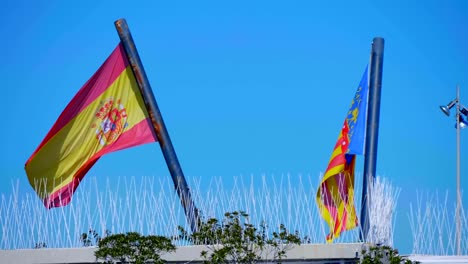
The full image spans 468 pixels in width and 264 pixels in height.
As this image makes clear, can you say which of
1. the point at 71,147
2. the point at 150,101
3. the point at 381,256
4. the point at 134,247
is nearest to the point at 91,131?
the point at 71,147

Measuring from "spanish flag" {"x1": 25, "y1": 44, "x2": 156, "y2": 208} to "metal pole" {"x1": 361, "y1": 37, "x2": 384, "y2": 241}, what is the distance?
596 centimetres

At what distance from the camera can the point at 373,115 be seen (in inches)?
1293

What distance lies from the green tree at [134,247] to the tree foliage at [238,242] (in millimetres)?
1066

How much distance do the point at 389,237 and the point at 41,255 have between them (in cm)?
878

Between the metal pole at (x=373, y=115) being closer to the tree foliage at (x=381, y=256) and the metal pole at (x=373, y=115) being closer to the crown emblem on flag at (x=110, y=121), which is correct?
the tree foliage at (x=381, y=256)

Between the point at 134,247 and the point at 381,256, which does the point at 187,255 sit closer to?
the point at 134,247

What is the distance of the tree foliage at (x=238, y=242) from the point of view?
28.8m

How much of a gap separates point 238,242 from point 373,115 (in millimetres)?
6260

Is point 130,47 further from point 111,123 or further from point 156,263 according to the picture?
point 156,263

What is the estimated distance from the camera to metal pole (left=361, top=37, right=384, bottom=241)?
3206 centimetres

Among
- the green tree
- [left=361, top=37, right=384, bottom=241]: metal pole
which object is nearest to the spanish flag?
the green tree

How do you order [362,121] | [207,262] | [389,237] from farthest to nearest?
[362,121] < [389,237] < [207,262]

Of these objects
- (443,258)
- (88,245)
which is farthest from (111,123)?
(443,258)

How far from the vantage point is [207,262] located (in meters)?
28.2
